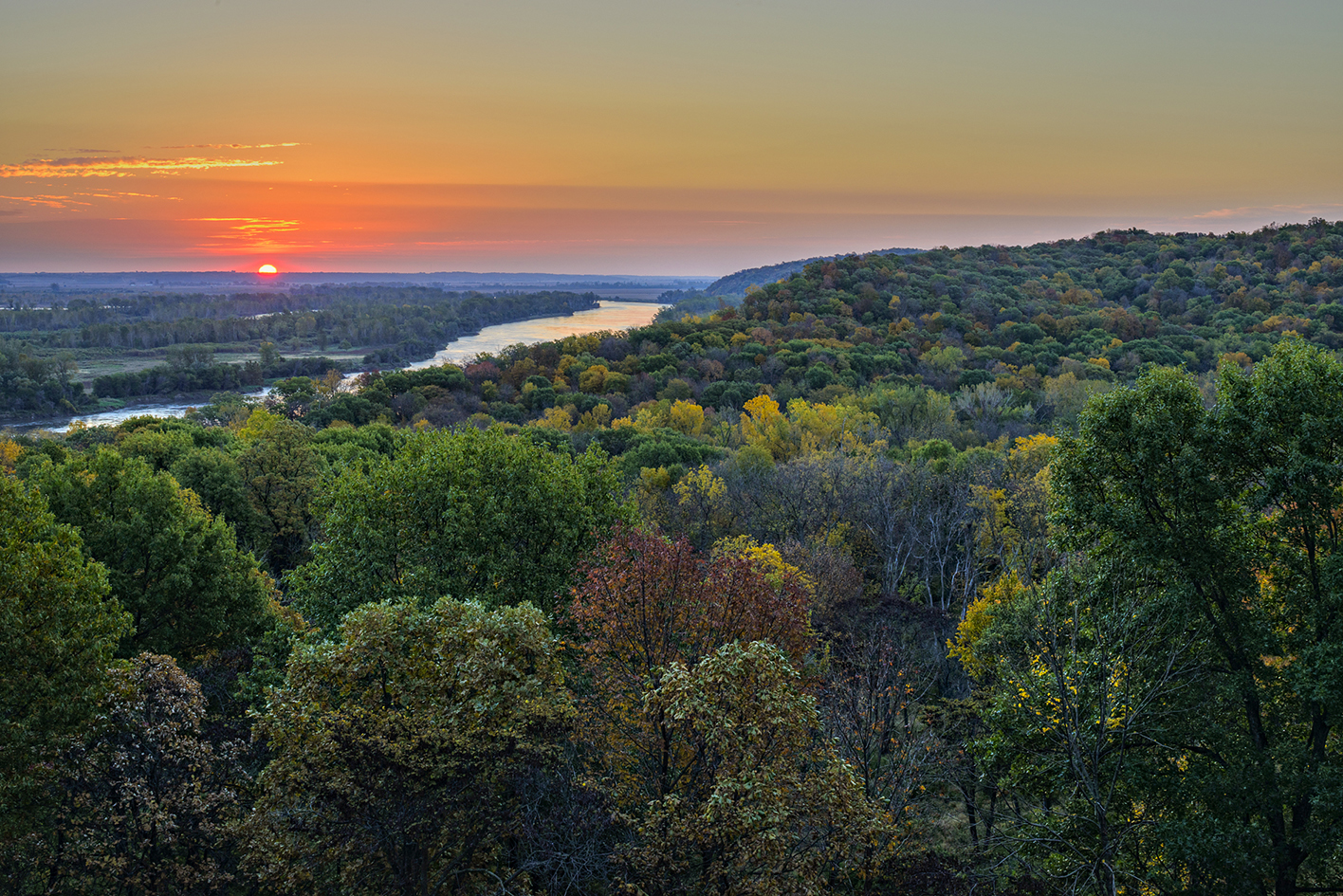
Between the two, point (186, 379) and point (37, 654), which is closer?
point (37, 654)

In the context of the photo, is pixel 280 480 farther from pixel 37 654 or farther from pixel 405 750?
pixel 405 750

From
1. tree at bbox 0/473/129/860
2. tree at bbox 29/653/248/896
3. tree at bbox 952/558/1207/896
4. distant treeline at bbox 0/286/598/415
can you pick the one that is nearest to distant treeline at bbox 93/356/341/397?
distant treeline at bbox 0/286/598/415

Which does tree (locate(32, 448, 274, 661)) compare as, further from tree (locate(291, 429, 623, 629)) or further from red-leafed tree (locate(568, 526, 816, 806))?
red-leafed tree (locate(568, 526, 816, 806))

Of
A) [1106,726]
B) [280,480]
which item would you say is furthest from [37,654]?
[280,480]

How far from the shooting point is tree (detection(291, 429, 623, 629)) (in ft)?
64.8

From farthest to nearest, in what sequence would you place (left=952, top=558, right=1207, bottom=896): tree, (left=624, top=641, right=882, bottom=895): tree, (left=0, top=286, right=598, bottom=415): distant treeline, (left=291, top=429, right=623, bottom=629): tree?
(left=0, top=286, right=598, bottom=415): distant treeline
(left=291, top=429, right=623, bottom=629): tree
(left=952, top=558, right=1207, bottom=896): tree
(left=624, top=641, right=882, bottom=895): tree

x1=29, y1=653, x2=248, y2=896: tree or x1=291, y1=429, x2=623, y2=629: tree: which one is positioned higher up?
x1=291, y1=429, x2=623, y2=629: tree

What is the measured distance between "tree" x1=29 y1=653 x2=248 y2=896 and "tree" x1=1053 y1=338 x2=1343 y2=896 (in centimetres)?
1622

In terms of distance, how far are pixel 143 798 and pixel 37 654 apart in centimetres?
423

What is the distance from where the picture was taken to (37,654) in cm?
1478

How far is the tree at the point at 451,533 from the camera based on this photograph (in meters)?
19.8

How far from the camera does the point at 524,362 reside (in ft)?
329

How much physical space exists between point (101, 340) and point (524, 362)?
12993 centimetres

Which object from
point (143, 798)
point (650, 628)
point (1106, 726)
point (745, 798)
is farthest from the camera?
point (650, 628)
